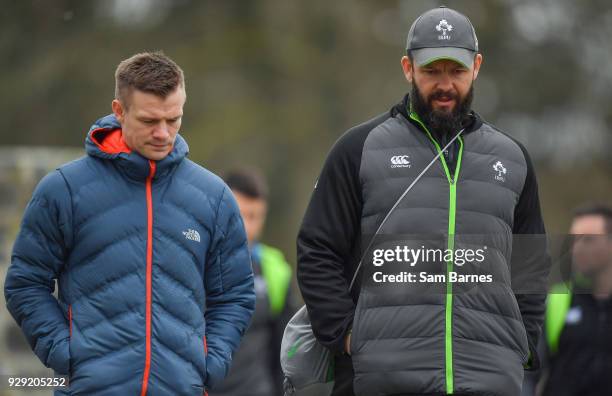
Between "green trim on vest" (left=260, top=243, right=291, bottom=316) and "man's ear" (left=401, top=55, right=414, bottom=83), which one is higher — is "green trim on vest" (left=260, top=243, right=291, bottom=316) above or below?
below

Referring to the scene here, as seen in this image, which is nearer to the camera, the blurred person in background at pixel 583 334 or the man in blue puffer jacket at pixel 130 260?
the man in blue puffer jacket at pixel 130 260

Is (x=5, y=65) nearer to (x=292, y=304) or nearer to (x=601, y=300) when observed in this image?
(x=292, y=304)

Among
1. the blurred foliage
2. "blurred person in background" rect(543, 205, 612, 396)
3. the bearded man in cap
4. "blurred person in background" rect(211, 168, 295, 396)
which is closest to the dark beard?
the bearded man in cap

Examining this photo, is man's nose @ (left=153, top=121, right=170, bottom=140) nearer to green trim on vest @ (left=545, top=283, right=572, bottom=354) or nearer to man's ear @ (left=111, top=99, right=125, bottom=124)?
man's ear @ (left=111, top=99, right=125, bottom=124)

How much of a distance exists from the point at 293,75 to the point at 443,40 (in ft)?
54.5

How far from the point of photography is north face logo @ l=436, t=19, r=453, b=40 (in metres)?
5.34

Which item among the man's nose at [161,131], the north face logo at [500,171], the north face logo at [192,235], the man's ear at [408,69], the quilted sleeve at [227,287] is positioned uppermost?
the man's ear at [408,69]

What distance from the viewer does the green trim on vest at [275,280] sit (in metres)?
8.35

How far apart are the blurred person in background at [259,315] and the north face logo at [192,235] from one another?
302cm

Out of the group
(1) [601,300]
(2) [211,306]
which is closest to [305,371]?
(2) [211,306]

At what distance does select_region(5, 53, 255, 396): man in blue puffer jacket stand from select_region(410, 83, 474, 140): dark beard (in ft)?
2.93

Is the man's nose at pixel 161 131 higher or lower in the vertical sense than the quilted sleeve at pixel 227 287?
higher

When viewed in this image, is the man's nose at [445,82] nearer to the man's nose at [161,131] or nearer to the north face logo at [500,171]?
the north face logo at [500,171]

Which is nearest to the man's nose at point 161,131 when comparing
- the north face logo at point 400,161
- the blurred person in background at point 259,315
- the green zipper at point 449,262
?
the north face logo at point 400,161
